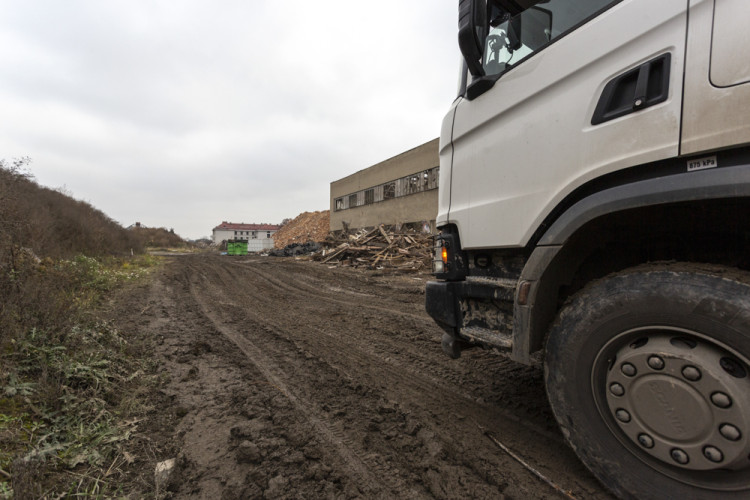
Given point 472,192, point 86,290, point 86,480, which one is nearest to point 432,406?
point 472,192

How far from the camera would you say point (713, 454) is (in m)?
1.21

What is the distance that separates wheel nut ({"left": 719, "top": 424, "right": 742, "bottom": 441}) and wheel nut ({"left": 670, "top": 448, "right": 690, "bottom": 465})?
0.17m

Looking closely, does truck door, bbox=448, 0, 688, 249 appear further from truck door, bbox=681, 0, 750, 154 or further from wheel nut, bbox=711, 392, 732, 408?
wheel nut, bbox=711, 392, 732, 408

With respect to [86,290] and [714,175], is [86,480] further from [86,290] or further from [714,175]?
[86,290]

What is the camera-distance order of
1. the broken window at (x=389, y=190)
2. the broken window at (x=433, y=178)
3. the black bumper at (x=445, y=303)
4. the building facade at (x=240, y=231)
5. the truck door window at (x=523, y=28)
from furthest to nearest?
1. the building facade at (x=240, y=231)
2. the broken window at (x=389, y=190)
3. the broken window at (x=433, y=178)
4. the black bumper at (x=445, y=303)
5. the truck door window at (x=523, y=28)

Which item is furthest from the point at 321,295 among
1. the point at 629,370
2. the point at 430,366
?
the point at 629,370

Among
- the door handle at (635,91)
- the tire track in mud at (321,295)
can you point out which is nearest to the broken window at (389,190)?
the tire track in mud at (321,295)

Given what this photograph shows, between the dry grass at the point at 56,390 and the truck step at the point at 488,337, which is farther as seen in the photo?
the truck step at the point at 488,337

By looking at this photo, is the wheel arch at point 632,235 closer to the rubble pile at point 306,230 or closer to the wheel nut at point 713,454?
the wheel nut at point 713,454

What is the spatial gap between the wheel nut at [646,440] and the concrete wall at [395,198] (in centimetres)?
1888

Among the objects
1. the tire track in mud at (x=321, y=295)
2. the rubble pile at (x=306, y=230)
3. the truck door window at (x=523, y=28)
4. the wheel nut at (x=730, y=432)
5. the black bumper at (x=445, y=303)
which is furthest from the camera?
the rubble pile at (x=306, y=230)

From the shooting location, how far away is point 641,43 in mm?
1461

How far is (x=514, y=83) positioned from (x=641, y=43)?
2.23 ft

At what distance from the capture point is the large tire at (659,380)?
1177 millimetres
